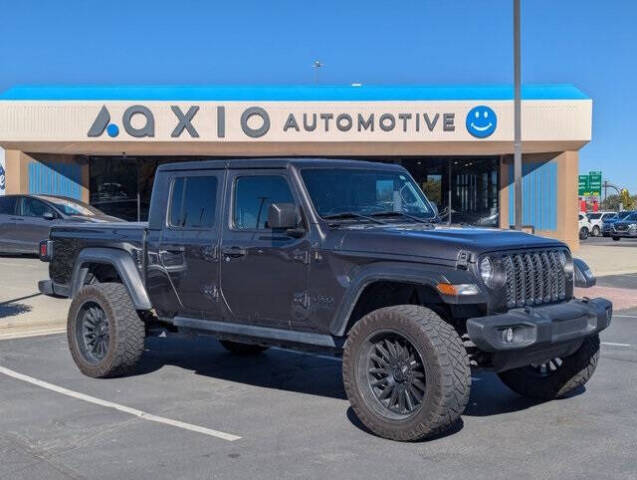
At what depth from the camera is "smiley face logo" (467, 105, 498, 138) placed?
2420 cm

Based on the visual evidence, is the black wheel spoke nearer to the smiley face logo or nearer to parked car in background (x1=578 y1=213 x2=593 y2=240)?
the smiley face logo

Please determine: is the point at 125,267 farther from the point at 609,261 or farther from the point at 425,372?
the point at 609,261

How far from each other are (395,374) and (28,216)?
15.7 meters

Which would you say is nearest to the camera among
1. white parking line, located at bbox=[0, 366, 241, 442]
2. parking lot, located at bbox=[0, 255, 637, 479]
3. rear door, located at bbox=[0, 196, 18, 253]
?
parking lot, located at bbox=[0, 255, 637, 479]

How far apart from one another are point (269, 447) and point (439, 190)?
908 inches

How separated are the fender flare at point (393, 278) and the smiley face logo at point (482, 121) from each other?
19.3 metres

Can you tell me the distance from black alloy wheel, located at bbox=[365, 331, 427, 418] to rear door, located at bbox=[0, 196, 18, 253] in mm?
15716

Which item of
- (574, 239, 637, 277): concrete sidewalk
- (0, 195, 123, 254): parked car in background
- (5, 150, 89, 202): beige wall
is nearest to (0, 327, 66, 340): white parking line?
(0, 195, 123, 254): parked car in background

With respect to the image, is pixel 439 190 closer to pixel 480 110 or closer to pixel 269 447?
pixel 480 110

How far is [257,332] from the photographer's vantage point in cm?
643

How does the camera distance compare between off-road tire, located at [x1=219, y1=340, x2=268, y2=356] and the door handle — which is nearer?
the door handle

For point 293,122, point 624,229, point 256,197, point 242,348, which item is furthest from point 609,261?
point 624,229

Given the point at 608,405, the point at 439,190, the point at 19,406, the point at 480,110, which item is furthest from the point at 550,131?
the point at 19,406

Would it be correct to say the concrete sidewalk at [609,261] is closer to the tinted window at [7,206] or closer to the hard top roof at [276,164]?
the hard top roof at [276,164]
